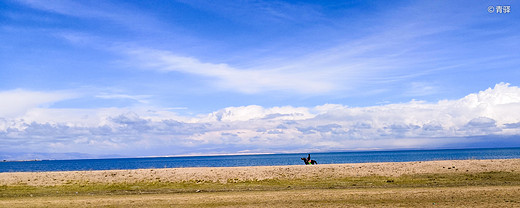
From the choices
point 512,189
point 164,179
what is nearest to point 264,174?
point 164,179

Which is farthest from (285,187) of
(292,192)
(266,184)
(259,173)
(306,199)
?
(306,199)

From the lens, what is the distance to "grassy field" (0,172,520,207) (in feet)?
79.8

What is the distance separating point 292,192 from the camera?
29312 millimetres

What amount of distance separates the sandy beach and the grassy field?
43 millimetres

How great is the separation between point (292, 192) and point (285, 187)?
368 cm

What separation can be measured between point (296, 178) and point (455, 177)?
524 inches

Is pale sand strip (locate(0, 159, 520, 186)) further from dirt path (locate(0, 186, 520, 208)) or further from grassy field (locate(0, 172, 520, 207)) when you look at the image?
dirt path (locate(0, 186, 520, 208))

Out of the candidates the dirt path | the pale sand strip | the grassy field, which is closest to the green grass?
the grassy field

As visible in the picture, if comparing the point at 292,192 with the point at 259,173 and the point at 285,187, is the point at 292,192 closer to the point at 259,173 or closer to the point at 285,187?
the point at 285,187

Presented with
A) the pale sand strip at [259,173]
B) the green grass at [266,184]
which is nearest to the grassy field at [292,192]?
the green grass at [266,184]

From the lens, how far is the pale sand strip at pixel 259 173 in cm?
3731

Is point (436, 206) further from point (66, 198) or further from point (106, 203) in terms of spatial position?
point (66, 198)

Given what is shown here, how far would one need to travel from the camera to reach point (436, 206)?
22062 millimetres

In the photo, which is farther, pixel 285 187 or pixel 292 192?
pixel 285 187
